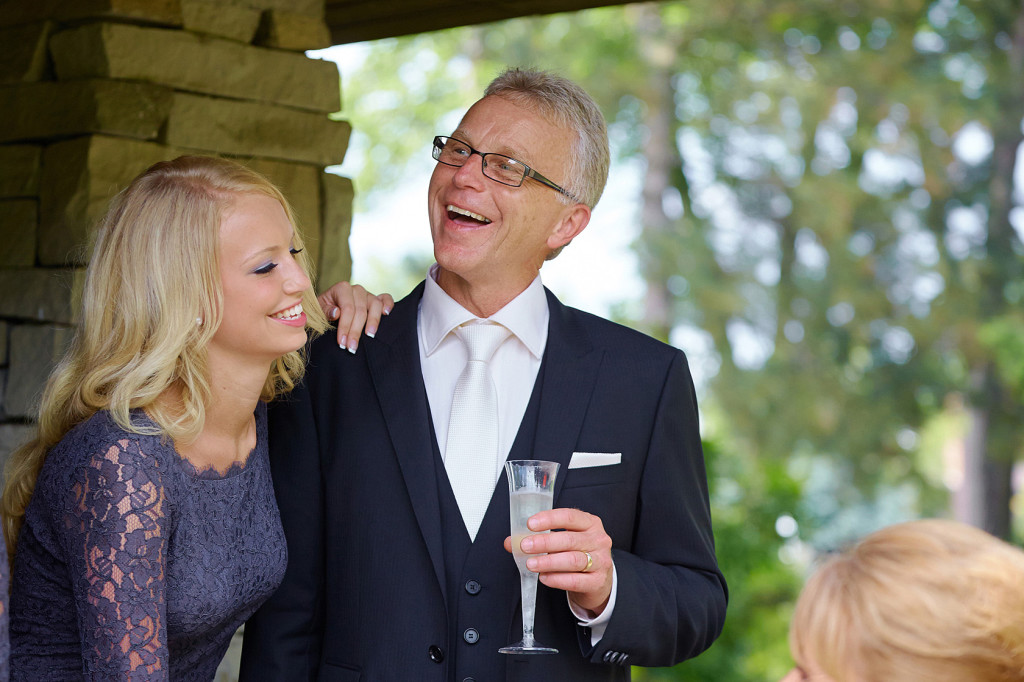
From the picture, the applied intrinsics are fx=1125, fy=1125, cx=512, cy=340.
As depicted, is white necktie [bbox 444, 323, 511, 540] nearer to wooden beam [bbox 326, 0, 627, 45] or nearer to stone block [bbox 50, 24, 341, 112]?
stone block [bbox 50, 24, 341, 112]

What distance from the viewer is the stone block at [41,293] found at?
285cm

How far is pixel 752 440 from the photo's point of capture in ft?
39.2

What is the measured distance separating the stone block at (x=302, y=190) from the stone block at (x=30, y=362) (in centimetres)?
72

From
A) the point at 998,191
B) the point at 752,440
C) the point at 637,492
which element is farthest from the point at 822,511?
the point at 637,492

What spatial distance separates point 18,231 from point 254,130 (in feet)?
2.25

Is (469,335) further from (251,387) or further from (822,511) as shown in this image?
(822,511)

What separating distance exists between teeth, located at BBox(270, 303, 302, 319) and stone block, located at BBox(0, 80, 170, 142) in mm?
1030

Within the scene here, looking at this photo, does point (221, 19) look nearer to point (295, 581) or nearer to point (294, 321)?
point (294, 321)

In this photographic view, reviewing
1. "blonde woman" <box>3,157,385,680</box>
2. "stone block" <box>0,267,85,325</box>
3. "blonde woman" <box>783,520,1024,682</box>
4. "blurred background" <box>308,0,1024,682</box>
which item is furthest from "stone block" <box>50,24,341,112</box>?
"blurred background" <box>308,0,1024,682</box>

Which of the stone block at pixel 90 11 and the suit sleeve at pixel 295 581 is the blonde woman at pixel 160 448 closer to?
the suit sleeve at pixel 295 581

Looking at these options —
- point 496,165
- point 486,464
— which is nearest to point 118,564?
point 486,464

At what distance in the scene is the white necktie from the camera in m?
2.25

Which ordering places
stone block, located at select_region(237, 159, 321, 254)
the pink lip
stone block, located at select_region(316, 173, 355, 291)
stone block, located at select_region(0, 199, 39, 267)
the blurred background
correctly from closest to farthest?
the pink lip → stone block, located at select_region(0, 199, 39, 267) → stone block, located at select_region(237, 159, 321, 254) → stone block, located at select_region(316, 173, 355, 291) → the blurred background

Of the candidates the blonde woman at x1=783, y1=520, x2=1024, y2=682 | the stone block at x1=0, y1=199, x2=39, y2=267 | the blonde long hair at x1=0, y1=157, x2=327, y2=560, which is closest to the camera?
the blonde woman at x1=783, y1=520, x2=1024, y2=682
